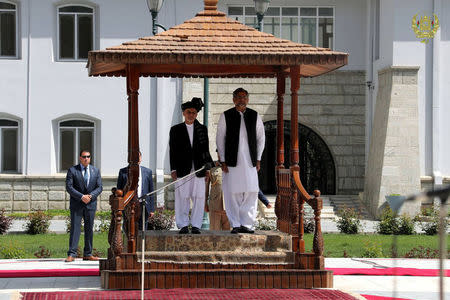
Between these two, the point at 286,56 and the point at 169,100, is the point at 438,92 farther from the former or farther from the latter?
the point at 286,56

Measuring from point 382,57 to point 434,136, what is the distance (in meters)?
2.89

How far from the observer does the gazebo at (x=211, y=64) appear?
40.7ft

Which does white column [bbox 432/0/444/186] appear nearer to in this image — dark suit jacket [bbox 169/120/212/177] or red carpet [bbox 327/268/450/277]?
→ red carpet [bbox 327/268/450/277]

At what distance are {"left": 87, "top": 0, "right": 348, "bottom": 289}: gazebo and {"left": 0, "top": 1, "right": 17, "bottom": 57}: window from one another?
1785 centimetres

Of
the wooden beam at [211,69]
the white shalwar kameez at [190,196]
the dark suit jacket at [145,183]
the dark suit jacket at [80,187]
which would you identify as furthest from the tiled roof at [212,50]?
the dark suit jacket at [80,187]

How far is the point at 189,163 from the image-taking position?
13.4m

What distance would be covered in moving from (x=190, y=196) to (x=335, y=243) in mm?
8349

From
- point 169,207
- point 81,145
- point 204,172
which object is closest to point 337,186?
point 169,207

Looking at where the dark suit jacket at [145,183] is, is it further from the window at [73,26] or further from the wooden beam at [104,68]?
the window at [73,26]

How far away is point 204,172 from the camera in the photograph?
13.3 meters

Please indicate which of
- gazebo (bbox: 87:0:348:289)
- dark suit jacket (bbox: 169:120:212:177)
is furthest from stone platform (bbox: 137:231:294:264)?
dark suit jacket (bbox: 169:120:212:177)

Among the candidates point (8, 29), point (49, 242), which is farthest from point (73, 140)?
point (49, 242)

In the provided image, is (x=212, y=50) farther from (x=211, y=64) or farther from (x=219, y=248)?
(x=219, y=248)

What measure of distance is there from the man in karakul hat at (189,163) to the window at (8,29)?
61.2 ft
